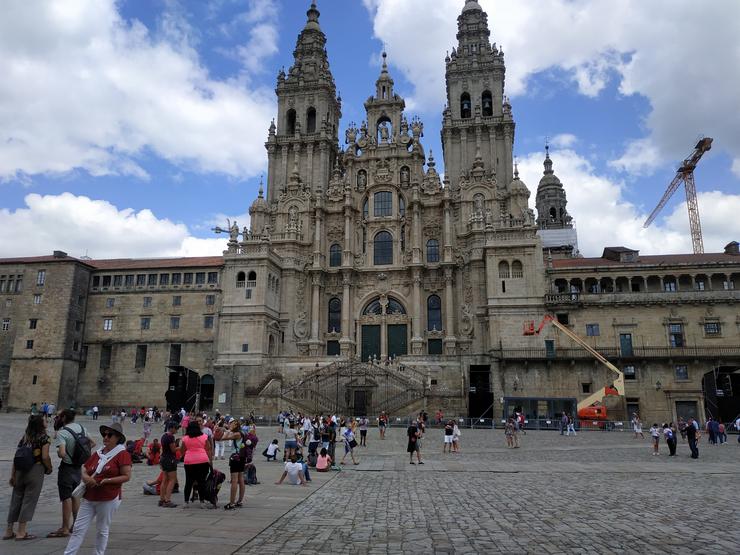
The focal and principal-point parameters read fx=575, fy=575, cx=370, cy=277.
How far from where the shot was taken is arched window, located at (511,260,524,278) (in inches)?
2055

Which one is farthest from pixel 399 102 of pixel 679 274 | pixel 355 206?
pixel 679 274

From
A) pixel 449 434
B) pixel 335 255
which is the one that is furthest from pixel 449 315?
pixel 449 434

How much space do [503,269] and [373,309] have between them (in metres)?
14.3

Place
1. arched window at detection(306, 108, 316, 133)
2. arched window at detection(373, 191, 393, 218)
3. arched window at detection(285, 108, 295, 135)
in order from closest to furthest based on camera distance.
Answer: arched window at detection(373, 191, 393, 218) → arched window at detection(285, 108, 295, 135) → arched window at detection(306, 108, 316, 133)

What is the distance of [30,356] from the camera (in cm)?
5644

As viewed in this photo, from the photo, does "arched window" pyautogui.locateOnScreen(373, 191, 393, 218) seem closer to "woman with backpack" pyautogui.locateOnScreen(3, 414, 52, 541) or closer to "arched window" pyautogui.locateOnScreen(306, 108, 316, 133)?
"arched window" pyautogui.locateOnScreen(306, 108, 316, 133)

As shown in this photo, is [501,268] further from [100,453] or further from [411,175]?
[100,453]

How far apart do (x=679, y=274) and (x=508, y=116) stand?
77.1 feet

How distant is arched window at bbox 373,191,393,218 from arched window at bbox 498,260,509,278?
14.1 meters

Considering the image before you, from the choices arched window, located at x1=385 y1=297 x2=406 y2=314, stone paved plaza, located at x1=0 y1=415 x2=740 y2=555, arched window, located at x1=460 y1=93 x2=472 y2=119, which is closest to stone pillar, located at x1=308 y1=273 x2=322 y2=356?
arched window, located at x1=385 y1=297 x2=406 y2=314

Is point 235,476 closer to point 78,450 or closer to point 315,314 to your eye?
point 78,450

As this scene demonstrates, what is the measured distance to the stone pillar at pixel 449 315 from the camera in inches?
2147

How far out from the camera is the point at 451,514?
11.6 m

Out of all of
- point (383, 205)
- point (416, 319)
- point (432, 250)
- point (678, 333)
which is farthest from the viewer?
point (383, 205)
